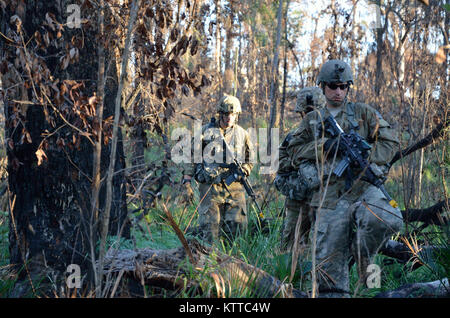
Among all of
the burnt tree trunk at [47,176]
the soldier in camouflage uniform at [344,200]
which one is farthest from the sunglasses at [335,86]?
the burnt tree trunk at [47,176]

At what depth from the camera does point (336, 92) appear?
12.3ft

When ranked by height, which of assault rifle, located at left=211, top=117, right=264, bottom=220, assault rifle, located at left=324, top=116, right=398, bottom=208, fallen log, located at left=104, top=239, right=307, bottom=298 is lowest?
fallen log, located at left=104, top=239, right=307, bottom=298

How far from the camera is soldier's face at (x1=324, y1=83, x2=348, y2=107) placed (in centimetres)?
374

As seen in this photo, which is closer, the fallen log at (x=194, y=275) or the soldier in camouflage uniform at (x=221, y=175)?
the fallen log at (x=194, y=275)

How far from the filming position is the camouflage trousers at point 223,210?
5.34 metres

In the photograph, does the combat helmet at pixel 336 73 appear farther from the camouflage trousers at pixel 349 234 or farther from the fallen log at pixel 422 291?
A: the fallen log at pixel 422 291

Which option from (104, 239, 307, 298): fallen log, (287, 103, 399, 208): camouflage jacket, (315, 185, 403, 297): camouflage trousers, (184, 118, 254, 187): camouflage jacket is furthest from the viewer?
(184, 118, 254, 187): camouflage jacket

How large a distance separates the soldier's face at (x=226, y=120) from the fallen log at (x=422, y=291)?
302 centimetres

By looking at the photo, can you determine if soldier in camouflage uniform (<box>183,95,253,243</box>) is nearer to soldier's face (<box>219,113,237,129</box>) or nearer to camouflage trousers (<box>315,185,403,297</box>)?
soldier's face (<box>219,113,237,129</box>)

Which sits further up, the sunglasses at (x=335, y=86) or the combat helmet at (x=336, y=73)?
the combat helmet at (x=336, y=73)

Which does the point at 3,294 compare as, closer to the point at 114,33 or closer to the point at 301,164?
the point at 114,33

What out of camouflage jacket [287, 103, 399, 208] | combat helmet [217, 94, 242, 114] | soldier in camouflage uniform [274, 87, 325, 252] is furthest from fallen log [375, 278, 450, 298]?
combat helmet [217, 94, 242, 114]

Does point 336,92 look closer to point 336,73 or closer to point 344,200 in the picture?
point 336,73

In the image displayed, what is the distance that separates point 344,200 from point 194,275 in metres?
1.45
